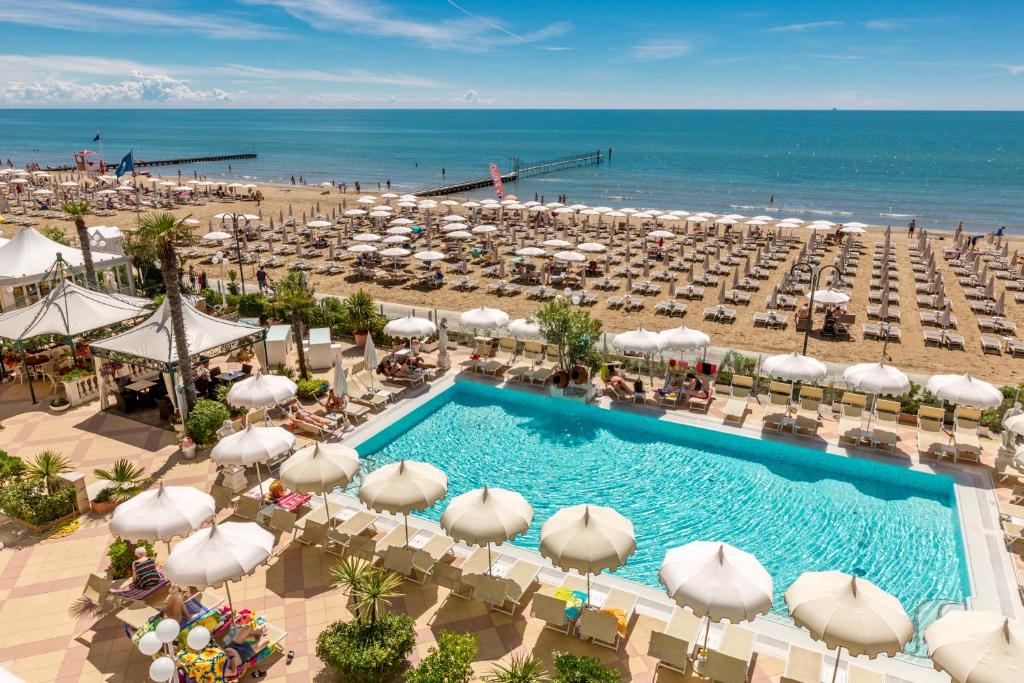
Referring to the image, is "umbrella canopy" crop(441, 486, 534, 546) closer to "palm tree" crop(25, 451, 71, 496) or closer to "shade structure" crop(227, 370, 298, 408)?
"shade structure" crop(227, 370, 298, 408)

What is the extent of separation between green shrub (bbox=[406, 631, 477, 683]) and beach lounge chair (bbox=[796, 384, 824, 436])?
32.8ft

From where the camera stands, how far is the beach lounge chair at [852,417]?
1399cm

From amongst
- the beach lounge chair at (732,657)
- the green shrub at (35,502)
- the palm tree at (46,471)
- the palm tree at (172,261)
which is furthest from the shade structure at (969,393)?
the palm tree at (46,471)

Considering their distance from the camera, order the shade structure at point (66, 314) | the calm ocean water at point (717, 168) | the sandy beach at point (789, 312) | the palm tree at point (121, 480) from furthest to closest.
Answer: the calm ocean water at point (717, 168)
the sandy beach at point (789, 312)
the shade structure at point (66, 314)
the palm tree at point (121, 480)

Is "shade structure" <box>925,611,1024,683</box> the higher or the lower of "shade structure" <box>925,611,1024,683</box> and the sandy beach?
the higher

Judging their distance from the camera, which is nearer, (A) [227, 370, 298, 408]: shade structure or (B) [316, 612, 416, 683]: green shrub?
(B) [316, 612, 416, 683]: green shrub

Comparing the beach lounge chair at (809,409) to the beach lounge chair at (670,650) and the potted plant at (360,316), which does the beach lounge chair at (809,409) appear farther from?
the potted plant at (360,316)

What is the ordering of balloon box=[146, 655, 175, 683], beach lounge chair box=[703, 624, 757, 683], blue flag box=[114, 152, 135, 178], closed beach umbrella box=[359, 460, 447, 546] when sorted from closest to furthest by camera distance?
balloon box=[146, 655, 175, 683], beach lounge chair box=[703, 624, 757, 683], closed beach umbrella box=[359, 460, 447, 546], blue flag box=[114, 152, 135, 178]

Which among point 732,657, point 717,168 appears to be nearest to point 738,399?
point 732,657

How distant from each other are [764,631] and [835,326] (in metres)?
16.1

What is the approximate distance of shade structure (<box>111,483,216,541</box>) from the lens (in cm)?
864

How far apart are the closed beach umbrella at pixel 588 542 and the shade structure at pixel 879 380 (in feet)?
26.2

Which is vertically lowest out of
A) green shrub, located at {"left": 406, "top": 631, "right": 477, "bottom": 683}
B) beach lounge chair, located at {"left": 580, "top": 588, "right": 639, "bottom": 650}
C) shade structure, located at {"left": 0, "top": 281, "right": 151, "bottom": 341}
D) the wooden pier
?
beach lounge chair, located at {"left": 580, "top": 588, "right": 639, "bottom": 650}

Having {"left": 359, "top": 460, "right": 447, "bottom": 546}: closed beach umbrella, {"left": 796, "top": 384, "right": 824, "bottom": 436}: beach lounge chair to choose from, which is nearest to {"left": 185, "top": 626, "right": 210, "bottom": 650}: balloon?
{"left": 359, "top": 460, "right": 447, "bottom": 546}: closed beach umbrella
